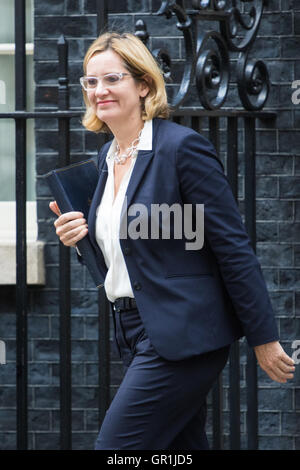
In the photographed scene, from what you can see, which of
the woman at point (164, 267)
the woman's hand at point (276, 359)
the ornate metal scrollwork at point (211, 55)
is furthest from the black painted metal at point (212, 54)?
the woman's hand at point (276, 359)

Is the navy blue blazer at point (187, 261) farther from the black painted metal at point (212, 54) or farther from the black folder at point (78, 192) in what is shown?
the black painted metal at point (212, 54)

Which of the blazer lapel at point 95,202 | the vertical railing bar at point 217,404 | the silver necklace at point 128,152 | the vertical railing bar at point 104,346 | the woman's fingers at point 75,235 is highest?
the silver necklace at point 128,152

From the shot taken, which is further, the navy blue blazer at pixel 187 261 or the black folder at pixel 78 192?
the black folder at pixel 78 192

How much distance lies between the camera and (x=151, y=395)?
3.09m

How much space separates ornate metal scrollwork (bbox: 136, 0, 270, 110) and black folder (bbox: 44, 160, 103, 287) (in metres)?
0.52

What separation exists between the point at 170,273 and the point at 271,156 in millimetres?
2129

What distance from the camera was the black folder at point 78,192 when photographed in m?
3.35

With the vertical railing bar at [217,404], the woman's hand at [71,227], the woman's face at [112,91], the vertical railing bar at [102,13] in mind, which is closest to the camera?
the woman's face at [112,91]

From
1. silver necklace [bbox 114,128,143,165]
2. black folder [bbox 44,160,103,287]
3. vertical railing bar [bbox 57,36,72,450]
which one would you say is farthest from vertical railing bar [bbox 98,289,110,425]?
silver necklace [bbox 114,128,143,165]

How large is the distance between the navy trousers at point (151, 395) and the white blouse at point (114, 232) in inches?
3.5

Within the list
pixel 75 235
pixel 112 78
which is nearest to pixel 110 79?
pixel 112 78

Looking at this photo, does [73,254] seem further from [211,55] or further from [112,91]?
[112,91]

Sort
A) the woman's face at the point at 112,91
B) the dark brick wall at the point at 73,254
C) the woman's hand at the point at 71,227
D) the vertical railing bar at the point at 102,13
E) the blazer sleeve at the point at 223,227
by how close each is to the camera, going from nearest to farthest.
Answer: the blazer sleeve at the point at 223,227 → the woman's face at the point at 112,91 → the woman's hand at the point at 71,227 → the vertical railing bar at the point at 102,13 → the dark brick wall at the point at 73,254
